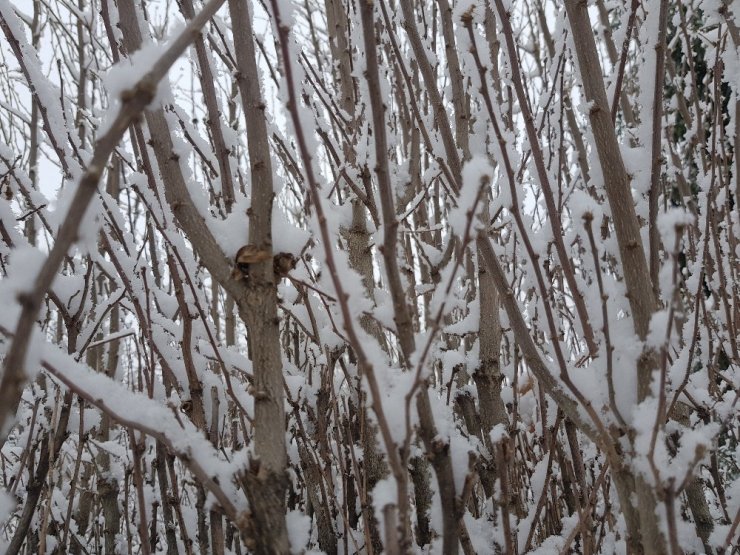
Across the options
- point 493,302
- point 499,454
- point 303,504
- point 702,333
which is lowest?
point 499,454

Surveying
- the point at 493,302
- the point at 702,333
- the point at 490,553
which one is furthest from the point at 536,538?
the point at 702,333

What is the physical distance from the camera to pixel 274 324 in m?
0.95

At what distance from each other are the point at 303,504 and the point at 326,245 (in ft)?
5.55

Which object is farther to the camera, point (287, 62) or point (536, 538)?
point (536, 538)

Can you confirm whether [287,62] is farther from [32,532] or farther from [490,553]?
[32,532]

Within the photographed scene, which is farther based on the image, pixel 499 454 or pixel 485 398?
pixel 485 398

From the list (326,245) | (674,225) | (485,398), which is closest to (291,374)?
(485,398)

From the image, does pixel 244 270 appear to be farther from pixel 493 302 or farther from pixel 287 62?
pixel 493 302

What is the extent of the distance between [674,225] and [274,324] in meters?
0.62

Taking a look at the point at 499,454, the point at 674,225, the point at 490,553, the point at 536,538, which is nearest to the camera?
the point at 674,225

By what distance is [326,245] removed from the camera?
0.67 m

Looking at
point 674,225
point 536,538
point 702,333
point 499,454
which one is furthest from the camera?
point 702,333

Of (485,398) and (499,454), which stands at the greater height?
(485,398)

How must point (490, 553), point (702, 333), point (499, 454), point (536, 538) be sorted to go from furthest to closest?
point (702, 333) → point (536, 538) → point (490, 553) → point (499, 454)
